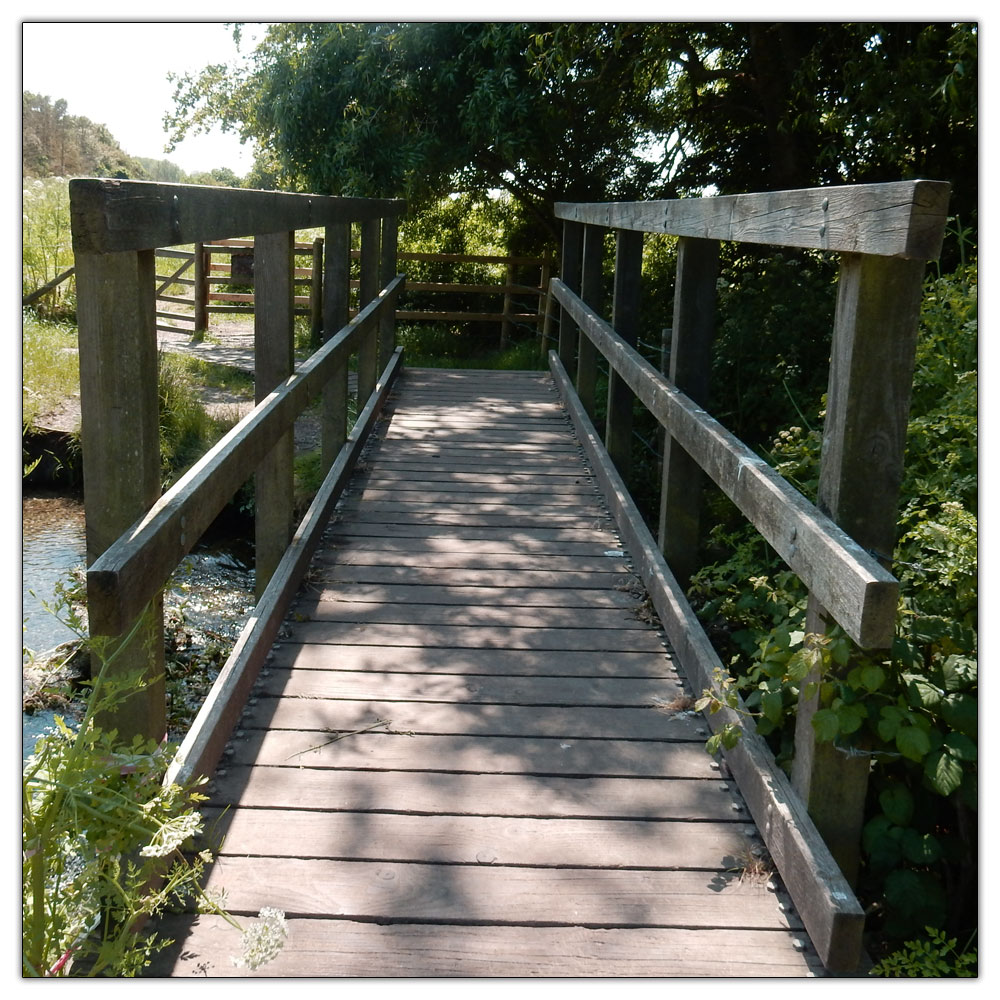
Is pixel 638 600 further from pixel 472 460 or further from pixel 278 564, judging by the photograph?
pixel 472 460

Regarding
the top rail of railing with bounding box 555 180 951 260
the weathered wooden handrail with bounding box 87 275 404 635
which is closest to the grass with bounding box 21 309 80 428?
the weathered wooden handrail with bounding box 87 275 404 635

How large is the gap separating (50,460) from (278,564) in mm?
4677

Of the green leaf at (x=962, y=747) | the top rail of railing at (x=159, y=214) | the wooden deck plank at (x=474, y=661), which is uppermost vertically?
the top rail of railing at (x=159, y=214)

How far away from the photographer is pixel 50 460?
7879mm

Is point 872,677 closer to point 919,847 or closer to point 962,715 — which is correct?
point 962,715

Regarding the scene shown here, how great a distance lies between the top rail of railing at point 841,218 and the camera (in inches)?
70.5

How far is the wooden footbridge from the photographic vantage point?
6.68 ft

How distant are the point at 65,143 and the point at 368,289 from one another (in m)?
14.7

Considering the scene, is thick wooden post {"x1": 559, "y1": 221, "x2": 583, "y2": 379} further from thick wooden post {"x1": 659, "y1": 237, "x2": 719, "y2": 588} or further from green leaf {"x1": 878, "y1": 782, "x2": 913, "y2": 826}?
green leaf {"x1": 878, "y1": 782, "x2": 913, "y2": 826}

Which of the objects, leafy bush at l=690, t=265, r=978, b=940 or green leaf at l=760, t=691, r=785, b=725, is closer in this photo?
leafy bush at l=690, t=265, r=978, b=940

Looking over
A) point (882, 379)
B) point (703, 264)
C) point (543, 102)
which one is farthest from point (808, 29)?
point (882, 379)

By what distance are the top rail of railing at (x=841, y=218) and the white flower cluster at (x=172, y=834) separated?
5.17ft

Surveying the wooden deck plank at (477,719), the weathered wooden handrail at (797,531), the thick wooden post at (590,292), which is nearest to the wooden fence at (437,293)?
the thick wooden post at (590,292)

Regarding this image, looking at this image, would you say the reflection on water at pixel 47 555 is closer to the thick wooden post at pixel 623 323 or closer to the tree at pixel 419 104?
the thick wooden post at pixel 623 323
